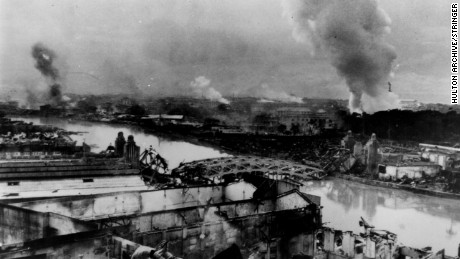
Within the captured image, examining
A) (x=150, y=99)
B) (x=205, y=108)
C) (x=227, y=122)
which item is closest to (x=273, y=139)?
(x=227, y=122)

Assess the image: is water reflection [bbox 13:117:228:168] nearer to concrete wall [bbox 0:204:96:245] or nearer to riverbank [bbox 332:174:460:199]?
riverbank [bbox 332:174:460:199]

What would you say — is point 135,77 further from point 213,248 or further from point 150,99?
point 213,248

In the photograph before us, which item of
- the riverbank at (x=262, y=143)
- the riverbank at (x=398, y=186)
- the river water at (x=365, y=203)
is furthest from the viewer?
the riverbank at (x=262, y=143)

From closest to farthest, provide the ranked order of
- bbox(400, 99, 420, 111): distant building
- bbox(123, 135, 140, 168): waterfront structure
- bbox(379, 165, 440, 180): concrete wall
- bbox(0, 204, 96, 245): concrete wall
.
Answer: bbox(0, 204, 96, 245): concrete wall
bbox(400, 99, 420, 111): distant building
bbox(123, 135, 140, 168): waterfront structure
bbox(379, 165, 440, 180): concrete wall

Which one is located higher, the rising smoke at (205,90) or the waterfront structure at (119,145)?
the rising smoke at (205,90)

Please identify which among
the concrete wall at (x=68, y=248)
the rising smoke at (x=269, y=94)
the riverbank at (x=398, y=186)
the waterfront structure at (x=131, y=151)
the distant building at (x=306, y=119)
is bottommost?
the riverbank at (x=398, y=186)

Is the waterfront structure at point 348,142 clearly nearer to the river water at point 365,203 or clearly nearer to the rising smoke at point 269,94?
the river water at point 365,203

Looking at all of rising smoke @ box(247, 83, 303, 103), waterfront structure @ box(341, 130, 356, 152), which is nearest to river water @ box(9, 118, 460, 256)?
waterfront structure @ box(341, 130, 356, 152)

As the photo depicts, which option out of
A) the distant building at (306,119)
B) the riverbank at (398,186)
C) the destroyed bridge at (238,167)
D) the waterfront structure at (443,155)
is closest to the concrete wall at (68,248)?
the destroyed bridge at (238,167)
